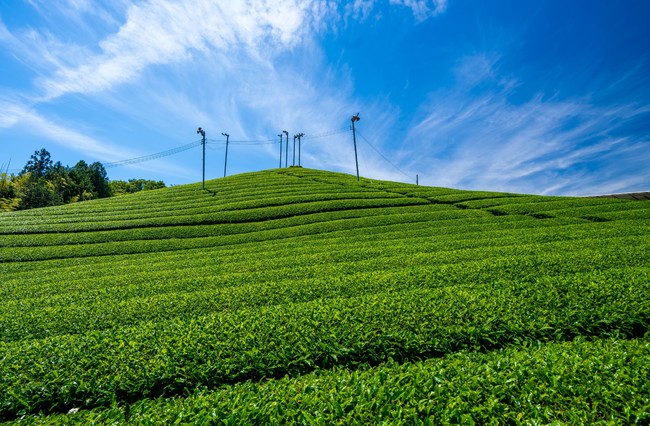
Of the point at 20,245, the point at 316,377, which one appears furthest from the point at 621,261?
the point at 20,245

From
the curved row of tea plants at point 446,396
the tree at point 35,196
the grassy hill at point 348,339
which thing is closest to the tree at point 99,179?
the tree at point 35,196

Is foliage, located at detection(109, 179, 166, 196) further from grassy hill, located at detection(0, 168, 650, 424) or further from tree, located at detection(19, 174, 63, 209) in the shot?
grassy hill, located at detection(0, 168, 650, 424)

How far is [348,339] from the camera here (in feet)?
20.5

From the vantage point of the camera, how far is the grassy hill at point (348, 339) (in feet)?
14.2

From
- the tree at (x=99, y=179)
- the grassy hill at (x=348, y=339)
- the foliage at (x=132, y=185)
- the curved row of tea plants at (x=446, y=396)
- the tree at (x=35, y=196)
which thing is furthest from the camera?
the foliage at (x=132, y=185)

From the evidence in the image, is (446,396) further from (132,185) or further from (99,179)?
(132,185)

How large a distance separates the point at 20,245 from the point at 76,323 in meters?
20.6

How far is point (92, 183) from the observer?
263ft

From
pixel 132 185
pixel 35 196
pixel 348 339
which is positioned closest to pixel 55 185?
pixel 35 196

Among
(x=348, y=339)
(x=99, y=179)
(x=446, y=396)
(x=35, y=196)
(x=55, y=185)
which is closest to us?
(x=446, y=396)

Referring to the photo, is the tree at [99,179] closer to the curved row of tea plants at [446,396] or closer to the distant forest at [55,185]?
the distant forest at [55,185]

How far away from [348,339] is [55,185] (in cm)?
8807

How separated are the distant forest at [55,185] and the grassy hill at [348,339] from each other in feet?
208

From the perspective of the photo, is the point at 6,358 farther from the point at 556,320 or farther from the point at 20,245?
the point at 20,245
